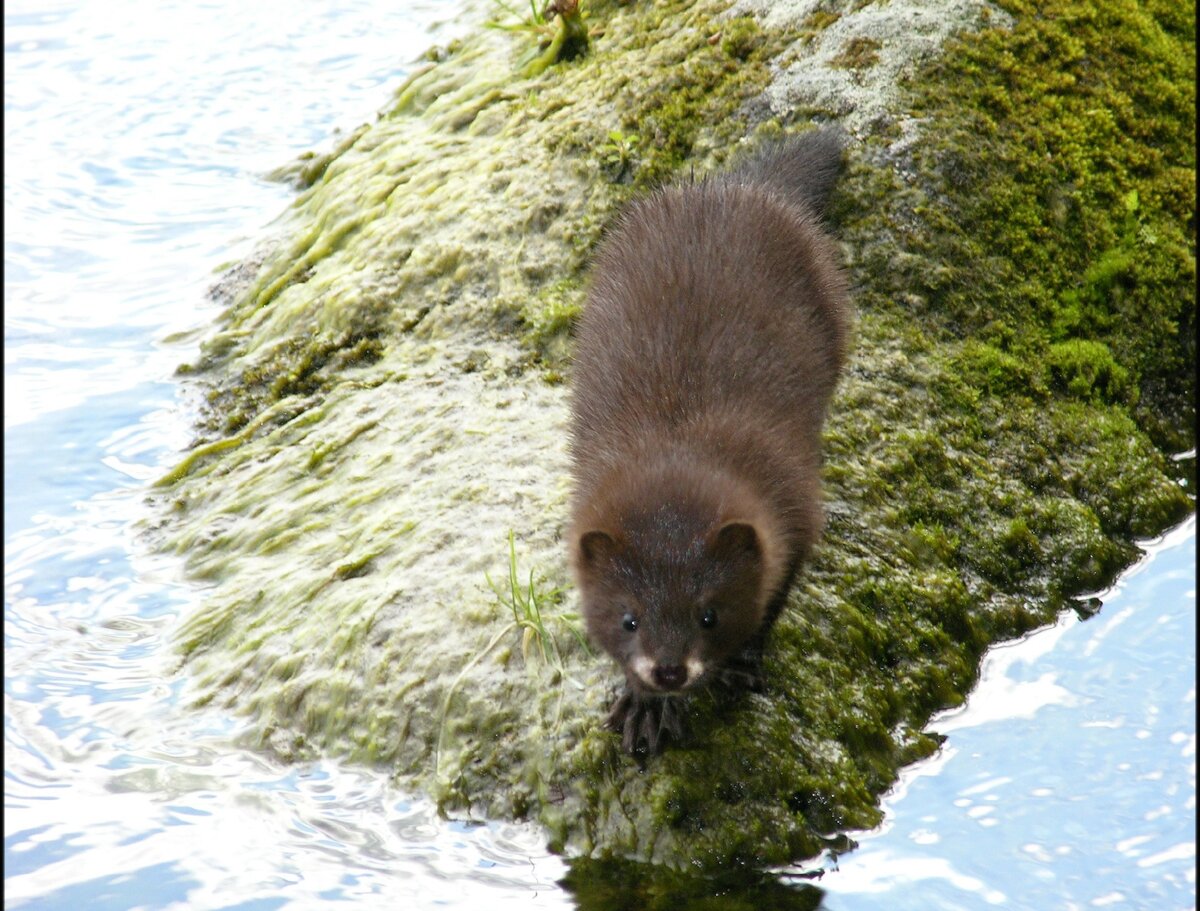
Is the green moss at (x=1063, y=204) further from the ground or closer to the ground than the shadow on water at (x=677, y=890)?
further from the ground

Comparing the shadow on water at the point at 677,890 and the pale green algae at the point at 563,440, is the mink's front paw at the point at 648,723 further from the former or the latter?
the shadow on water at the point at 677,890

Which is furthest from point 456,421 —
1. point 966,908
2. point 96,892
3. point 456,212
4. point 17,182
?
point 17,182

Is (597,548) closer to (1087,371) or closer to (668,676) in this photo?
(668,676)

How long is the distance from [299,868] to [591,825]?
942 mm

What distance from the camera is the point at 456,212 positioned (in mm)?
6879

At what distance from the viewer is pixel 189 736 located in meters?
5.03

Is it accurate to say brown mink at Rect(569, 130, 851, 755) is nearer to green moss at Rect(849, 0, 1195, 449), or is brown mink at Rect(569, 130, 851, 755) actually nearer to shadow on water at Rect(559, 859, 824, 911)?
shadow on water at Rect(559, 859, 824, 911)

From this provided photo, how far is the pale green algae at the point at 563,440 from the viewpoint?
15.1 ft

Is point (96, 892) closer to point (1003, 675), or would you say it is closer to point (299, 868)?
point (299, 868)

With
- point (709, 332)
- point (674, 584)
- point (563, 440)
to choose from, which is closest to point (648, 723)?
point (674, 584)

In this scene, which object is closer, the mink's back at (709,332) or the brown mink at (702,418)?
the brown mink at (702,418)

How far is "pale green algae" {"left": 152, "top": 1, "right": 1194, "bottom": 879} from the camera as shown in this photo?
4.61 m

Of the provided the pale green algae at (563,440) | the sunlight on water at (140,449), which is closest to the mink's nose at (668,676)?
the pale green algae at (563,440)

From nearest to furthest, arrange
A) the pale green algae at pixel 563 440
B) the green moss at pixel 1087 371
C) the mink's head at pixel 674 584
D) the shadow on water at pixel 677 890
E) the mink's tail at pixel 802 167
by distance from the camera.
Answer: the shadow on water at pixel 677 890 < the mink's head at pixel 674 584 < the pale green algae at pixel 563 440 < the mink's tail at pixel 802 167 < the green moss at pixel 1087 371
